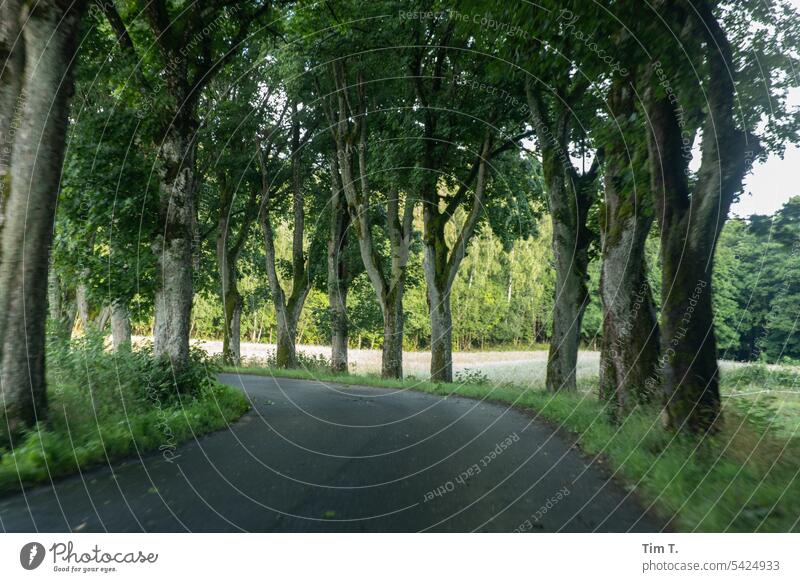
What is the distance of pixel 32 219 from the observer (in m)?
5.25

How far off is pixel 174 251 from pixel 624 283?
25.1 feet

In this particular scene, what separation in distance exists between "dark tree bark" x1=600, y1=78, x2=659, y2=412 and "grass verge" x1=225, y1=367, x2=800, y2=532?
127cm

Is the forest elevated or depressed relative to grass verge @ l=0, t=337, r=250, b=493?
elevated

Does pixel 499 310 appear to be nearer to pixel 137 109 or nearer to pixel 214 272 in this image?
pixel 214 272

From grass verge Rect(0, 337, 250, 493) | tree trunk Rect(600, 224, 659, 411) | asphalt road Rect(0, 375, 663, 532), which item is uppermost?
tree trunk Rect(600, 224, 659, 411)

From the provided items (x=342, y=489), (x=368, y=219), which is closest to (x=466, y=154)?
(x=368, y=219)

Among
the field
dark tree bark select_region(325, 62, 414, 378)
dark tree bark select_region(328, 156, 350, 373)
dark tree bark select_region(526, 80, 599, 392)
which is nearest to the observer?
the field

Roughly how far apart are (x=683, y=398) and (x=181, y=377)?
24.7 feet

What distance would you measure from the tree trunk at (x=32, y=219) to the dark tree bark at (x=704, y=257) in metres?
6.57

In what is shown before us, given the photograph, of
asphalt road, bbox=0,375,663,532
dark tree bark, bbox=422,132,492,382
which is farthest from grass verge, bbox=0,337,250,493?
dark tree bark, bbox=422,132,492,382

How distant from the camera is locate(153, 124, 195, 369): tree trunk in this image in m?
8.74

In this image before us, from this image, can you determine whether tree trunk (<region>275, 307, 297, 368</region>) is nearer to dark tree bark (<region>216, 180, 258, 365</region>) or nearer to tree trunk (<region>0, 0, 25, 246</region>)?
dark tree bark (<region>216, 180, 258, 365</region>)

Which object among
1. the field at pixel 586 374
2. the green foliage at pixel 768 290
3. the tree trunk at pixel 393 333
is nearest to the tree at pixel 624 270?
the field at pixel 586 374

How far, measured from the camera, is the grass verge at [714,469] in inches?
130
